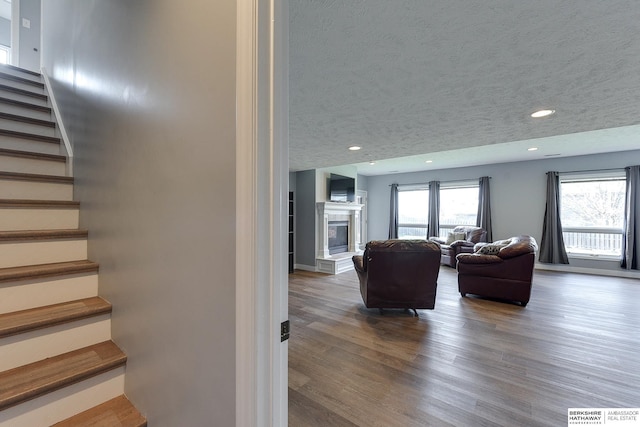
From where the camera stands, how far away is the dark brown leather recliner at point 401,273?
3125 mm

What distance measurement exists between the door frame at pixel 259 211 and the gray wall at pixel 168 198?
52 mm

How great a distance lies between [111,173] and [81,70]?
1.16m

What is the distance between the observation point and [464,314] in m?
3.33

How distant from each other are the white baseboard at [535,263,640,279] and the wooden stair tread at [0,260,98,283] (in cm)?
803

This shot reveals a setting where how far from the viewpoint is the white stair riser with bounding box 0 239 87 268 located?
1468 mm

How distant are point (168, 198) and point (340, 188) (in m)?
5.51

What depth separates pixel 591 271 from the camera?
5625 mm

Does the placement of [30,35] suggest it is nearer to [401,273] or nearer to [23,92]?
[23,92]

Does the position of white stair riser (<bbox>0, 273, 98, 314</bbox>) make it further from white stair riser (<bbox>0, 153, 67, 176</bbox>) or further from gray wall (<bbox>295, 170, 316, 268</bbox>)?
gray wall (<bbox>295, 170, 316, 268</bbox>)

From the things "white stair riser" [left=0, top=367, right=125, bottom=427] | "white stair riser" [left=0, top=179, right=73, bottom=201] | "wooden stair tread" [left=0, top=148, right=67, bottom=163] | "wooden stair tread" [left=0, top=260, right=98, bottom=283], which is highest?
"wooden stair tread" [left=0, top=148, right=67, bottom=163]

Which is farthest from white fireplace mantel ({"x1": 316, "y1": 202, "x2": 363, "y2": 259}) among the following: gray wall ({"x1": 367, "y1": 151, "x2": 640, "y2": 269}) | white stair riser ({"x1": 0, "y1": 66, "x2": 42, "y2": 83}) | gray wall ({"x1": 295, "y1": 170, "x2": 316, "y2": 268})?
white stair riser ({"x1": 0, "y1": 66, "x2": 42, "y2": 83})

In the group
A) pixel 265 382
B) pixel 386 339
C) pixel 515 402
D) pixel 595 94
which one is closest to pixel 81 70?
pixel 265 382

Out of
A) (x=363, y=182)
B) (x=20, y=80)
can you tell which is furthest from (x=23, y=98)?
(x=363, y=182)

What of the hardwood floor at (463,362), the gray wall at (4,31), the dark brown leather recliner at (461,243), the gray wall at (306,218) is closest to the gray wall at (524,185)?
the dark brown leather recliner at (461,243)
